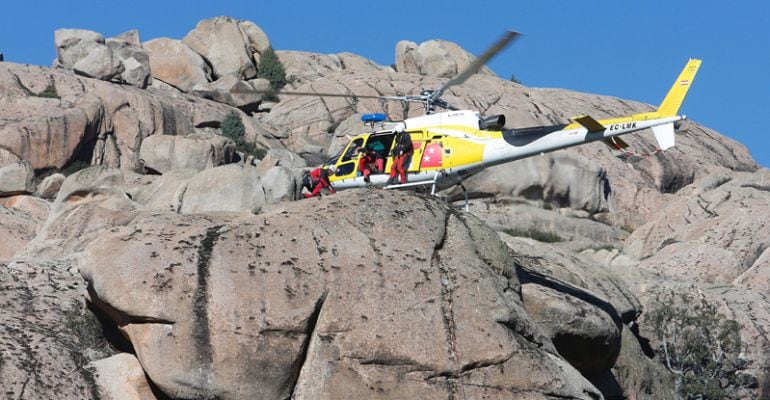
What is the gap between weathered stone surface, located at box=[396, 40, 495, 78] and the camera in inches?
2741

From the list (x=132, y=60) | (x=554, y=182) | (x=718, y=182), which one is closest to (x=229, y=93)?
(x=132, y=60)

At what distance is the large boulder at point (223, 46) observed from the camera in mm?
69500

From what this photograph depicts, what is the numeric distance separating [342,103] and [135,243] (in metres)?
41.4

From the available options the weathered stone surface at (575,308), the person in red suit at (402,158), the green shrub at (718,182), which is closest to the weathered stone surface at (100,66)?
the green shrub at (718,182)

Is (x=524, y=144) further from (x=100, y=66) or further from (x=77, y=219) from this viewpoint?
(x=100, y=66)

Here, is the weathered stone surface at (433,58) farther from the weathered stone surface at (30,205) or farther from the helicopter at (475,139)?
the helicopter at (475,139)

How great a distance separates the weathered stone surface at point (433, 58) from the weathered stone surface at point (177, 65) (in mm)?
10806

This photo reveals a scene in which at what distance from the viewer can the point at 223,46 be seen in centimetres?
7006

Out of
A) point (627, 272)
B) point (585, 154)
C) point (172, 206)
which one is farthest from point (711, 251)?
point (585, 154)

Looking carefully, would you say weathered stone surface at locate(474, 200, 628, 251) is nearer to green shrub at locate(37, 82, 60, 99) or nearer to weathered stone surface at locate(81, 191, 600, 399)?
green shrub at locate(37, 82, 60, 99)

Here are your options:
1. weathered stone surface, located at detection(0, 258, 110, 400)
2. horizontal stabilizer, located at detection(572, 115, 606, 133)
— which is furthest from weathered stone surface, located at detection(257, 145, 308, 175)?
weathered stone surface, located at detection(0, 258, 110, 400)

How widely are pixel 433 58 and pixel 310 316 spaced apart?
1990 inches

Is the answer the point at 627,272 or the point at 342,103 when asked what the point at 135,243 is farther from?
the point at 342,103

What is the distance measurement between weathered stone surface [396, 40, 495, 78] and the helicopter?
133ft
